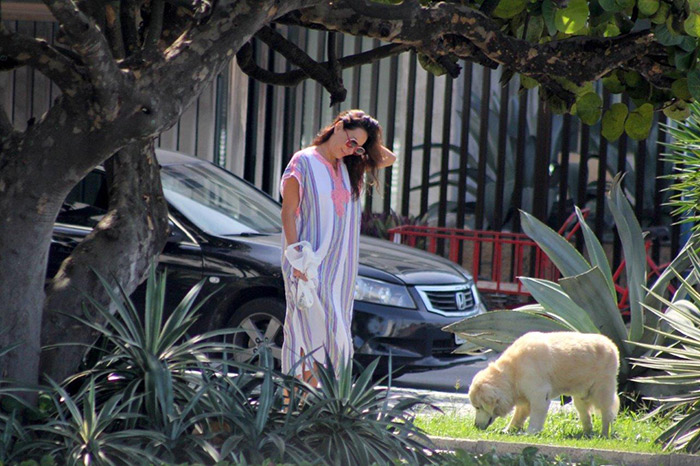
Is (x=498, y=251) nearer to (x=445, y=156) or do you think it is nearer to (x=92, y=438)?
(x=445, y=156)

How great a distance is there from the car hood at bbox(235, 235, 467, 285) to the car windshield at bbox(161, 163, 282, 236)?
0.28 meters

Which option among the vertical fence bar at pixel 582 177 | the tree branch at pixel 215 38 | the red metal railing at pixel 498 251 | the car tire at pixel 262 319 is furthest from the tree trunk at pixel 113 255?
the vertical fence bar at pixel 582 177

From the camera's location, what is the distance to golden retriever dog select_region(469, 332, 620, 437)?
6402 millimetres

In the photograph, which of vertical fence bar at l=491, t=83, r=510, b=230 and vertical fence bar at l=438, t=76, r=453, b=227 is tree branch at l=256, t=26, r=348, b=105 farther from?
vertical fence bar at l=438, t=76, r=453, b=227

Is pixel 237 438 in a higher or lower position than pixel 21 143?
lower

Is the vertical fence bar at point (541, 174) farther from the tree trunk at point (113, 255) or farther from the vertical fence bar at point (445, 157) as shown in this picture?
the tree trunk at point (113, 255)

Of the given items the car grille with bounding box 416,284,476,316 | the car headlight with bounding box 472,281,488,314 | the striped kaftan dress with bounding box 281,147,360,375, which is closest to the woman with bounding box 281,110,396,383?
the striped kaftan dress with bounding box 281,147,360,375

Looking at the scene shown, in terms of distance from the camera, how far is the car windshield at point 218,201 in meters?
8.70

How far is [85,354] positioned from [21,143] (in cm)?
101

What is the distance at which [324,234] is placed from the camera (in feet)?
19.3

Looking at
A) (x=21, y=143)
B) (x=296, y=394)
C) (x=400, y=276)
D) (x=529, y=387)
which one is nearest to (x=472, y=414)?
(x=529, y=387)

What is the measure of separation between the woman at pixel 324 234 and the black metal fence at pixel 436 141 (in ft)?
22.6

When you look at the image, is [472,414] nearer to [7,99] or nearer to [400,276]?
[400,276]

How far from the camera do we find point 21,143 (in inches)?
178
